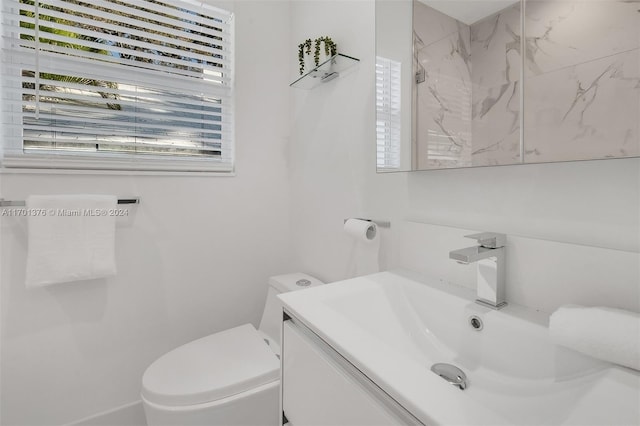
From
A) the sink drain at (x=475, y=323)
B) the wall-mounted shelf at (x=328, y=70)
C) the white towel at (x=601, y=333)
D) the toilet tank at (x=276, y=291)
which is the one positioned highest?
the wall-mounted shelf at (x=328, y=70)

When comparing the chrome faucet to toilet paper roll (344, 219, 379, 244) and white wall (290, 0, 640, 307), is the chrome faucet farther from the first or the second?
toilet paper roll (344, 219, 379, 244)

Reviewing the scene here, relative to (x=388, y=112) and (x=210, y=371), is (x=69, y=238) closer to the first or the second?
(x=210, y=371)

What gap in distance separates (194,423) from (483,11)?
1404mm

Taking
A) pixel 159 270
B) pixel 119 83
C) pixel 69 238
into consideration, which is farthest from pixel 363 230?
pixel 119 83

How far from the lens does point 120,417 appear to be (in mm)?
1389

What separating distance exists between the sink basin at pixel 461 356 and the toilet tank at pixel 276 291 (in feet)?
1.93

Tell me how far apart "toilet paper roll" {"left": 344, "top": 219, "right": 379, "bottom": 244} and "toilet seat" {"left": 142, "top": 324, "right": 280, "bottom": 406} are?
0.56 metres

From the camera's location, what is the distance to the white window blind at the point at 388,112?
3.25ft

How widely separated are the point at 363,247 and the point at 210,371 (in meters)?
0.70

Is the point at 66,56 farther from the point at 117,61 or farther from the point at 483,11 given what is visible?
the point at 483,11

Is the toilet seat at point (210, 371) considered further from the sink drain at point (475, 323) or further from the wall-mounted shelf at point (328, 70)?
the wall-mounted shelf at point (328, 70)

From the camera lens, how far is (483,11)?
77 centimetres

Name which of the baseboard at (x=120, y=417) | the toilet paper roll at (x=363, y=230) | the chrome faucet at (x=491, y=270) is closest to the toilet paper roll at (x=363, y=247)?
the toilet paper roll at (x=363, y=230)

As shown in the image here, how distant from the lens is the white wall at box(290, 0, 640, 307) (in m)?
0.60
